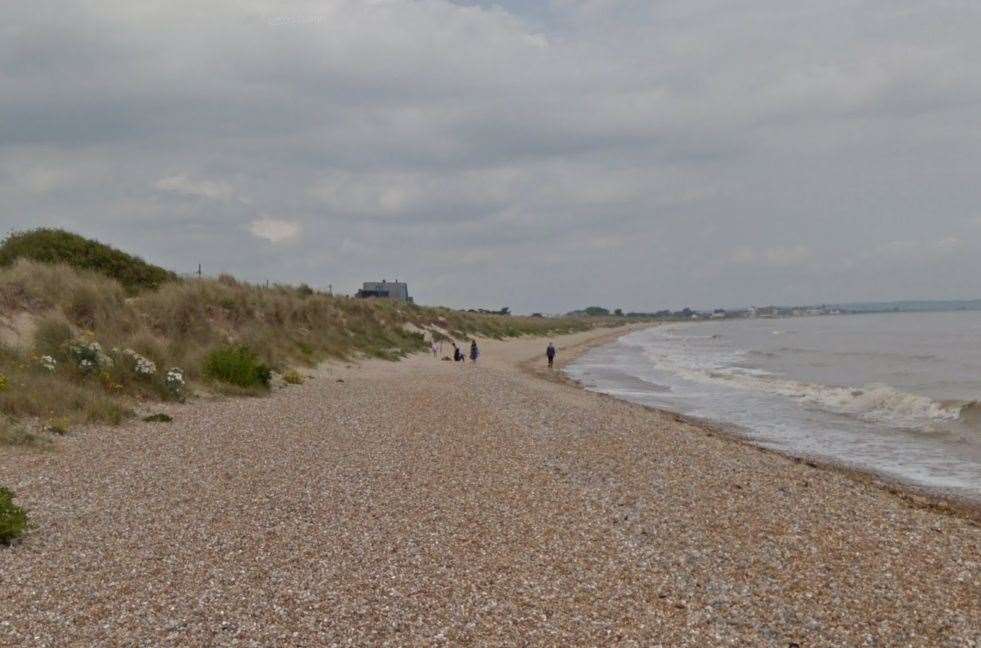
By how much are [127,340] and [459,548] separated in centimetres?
1404

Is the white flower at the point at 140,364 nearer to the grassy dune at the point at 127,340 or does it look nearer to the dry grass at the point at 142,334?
the grassy dune at the point at 127,340

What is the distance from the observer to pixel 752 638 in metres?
5.68

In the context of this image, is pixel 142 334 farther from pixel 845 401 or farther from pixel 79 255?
pixel 845 401

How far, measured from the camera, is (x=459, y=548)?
745 centimetres

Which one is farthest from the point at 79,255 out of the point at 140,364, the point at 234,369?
the point at 140,364

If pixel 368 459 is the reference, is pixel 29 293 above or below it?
above

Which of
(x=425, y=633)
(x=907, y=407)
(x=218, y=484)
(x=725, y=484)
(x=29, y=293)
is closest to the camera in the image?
(x=425, y=633)

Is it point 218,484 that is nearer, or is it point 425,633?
point 425,633

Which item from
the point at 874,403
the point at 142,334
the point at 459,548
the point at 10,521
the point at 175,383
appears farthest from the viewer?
the point at 874,403

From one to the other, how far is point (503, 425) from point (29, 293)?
12752 mm

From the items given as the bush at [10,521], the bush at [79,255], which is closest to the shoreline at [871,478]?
the bush at [10,521]

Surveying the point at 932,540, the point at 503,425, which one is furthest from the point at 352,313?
the point at 932,540

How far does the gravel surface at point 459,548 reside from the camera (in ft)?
18.7

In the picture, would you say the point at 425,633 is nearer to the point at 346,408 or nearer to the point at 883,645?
the point at 883,645
